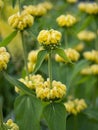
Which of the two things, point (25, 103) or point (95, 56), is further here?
point (95, 56)

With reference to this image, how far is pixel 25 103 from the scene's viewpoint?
1104 mm

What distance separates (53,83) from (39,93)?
0.05 metres

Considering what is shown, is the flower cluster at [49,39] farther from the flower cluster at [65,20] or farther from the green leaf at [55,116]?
the flower cluster at [65,20]

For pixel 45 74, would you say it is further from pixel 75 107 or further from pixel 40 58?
pixel 40 58

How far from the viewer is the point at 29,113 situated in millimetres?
1092

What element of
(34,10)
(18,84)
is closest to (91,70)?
(34,10)

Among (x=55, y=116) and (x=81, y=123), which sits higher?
(x=55, y=116)

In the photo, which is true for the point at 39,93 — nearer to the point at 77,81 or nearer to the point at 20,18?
the point at 20,18

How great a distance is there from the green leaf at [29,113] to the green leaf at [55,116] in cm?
2

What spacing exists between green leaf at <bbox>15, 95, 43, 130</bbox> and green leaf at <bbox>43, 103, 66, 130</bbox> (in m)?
0.02

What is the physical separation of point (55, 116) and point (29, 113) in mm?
72

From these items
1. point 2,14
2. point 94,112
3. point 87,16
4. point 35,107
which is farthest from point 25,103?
point 2,14

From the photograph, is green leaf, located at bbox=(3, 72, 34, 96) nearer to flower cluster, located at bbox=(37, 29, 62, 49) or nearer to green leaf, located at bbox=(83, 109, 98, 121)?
flower cluster, located at bbox=(37, 29, 62, 49)

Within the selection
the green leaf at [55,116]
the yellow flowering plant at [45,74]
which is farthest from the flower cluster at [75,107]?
the green leaf at [55,116]
